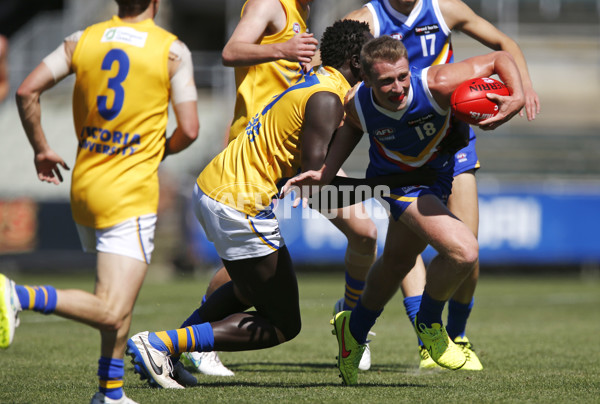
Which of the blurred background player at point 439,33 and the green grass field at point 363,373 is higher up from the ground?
the blurred background player at point 439,33

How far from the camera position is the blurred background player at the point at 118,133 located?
13.4 ft

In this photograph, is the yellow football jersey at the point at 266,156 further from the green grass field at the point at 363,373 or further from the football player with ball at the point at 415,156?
the green grass field at the point at 363,373

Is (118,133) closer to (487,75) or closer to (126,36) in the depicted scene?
(126,36)

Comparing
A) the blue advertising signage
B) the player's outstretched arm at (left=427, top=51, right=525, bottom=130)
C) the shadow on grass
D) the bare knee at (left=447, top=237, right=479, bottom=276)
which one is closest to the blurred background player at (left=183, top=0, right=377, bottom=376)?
the shadow on grass

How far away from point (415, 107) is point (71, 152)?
50.1 feet

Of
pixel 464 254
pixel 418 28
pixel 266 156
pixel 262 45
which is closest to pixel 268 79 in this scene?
pixel 262 45

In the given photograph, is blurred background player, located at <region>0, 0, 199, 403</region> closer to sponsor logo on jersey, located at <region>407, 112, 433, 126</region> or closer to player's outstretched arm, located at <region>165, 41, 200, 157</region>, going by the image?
player's outstretched arm, located at <region>165, 41, 200, 157</region>

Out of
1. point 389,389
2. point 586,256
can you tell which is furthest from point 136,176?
point 586,256

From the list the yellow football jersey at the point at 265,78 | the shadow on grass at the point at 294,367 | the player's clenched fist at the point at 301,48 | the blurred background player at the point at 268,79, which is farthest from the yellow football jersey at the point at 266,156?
the shadow on grass at the point at 294,367

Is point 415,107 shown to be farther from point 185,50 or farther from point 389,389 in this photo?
point 389,389

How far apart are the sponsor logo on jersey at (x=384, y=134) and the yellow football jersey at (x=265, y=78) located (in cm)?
114

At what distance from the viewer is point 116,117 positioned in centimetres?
422

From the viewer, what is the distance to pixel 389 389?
4809 mm

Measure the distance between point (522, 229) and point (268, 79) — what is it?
1160cm
